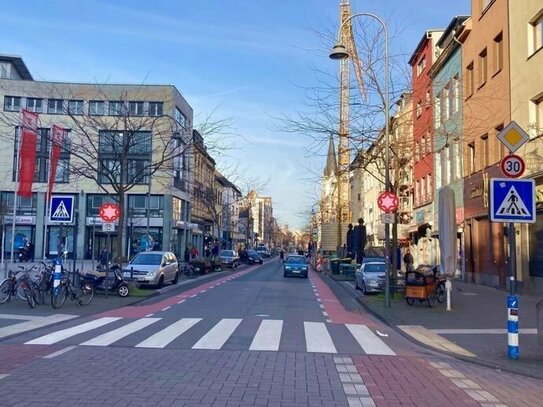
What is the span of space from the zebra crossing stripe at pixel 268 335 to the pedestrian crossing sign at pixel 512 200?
14.6ft

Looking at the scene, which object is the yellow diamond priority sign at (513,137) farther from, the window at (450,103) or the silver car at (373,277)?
the window at (450,103)

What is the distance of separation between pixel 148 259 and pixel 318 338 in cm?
1683

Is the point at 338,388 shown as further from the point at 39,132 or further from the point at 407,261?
the point at 407,261

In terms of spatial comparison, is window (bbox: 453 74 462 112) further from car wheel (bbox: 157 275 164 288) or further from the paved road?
the paved road

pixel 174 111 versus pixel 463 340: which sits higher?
pixel 174 111

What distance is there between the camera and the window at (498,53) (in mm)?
25734

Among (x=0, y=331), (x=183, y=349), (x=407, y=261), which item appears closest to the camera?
(x=183, y=349)

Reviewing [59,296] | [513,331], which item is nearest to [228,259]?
[59,296]

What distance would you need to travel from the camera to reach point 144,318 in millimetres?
15328

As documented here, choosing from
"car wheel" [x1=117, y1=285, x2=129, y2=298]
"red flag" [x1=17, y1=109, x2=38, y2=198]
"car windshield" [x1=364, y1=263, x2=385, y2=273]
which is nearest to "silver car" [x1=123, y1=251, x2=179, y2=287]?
"car wheel" [x1=117, y1=285, x2=129, y2=298]

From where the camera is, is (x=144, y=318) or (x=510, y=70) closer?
(x=144, y=318)

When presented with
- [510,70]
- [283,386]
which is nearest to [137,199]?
[510,70]

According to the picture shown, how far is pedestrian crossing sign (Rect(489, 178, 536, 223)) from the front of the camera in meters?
10.5

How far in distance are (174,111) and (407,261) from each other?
32.2m
